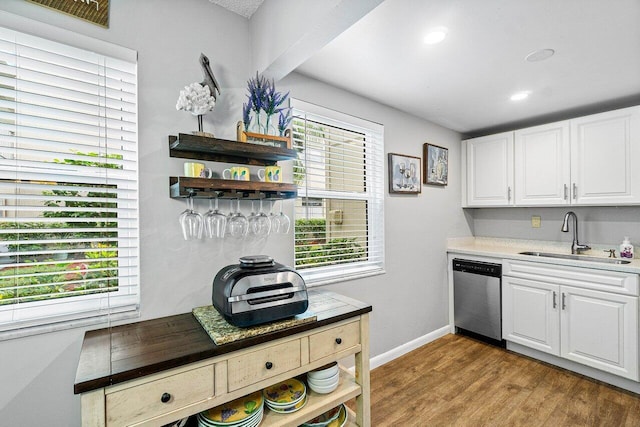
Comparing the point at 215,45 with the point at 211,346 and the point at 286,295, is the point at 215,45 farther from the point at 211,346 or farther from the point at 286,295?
the point at 211,346

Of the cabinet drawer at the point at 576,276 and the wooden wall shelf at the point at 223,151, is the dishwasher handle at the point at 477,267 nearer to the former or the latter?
the cabinet drawer at the point at 576,276

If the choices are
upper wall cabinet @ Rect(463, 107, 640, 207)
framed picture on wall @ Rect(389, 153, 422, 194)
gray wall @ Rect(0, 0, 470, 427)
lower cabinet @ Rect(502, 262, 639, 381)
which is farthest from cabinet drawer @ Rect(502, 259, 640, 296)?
gray wall @ Rect(0, 0, 470, 427)

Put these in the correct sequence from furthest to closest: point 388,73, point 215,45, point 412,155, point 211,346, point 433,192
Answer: point 433,192, point 412,155, point 388,73, point 215,45, point 211,346

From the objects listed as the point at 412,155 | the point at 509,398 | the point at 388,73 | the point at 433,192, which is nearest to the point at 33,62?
the point at 388,73

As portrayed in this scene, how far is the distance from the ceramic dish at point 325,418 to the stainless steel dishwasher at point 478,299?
7.01 ft

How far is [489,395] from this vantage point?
2.28 metres

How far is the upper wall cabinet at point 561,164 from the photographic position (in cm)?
259

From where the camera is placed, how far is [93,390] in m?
0.99

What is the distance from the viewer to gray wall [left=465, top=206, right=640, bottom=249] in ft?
9.30

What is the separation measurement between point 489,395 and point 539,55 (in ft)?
8.03

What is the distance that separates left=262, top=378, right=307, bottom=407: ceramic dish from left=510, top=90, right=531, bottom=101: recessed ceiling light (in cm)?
282

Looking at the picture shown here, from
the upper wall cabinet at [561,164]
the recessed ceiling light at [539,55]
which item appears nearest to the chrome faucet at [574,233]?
the upper wall cabinet at [561,164]

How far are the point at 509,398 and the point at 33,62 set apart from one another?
138 inches

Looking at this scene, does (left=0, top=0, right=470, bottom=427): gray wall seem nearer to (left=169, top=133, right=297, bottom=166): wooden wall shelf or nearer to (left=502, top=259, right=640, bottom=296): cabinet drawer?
(left=169, top=133, right=297, bottom=166): wooden wall shelf
